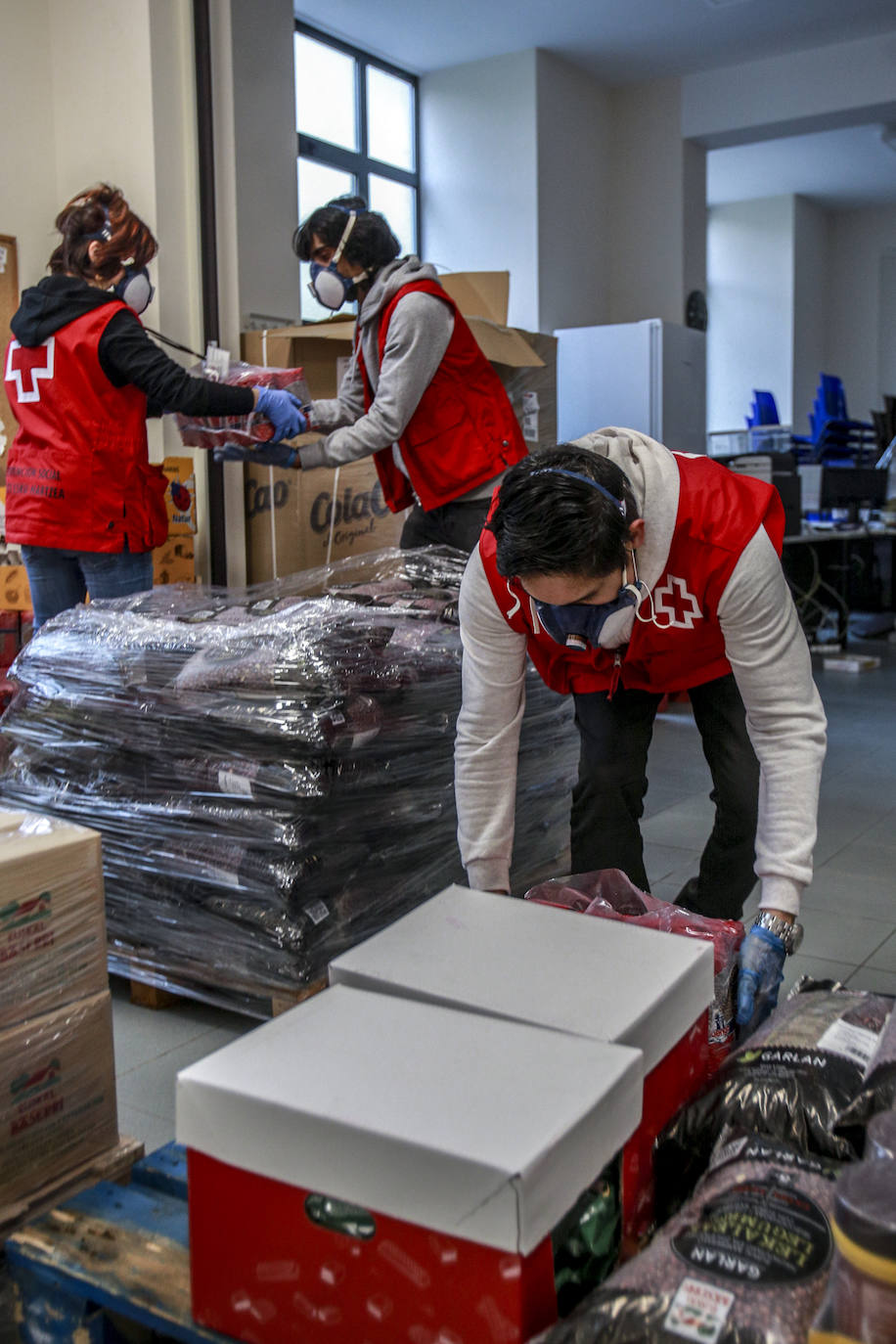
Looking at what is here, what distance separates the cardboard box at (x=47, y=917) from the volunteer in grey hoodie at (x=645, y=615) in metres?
0.47

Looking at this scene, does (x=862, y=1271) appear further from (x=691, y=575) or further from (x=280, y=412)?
(x=280, y=412)

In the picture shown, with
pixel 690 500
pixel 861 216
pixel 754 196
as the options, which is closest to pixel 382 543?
pixel 690 500

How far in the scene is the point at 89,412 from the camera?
99.7 inches

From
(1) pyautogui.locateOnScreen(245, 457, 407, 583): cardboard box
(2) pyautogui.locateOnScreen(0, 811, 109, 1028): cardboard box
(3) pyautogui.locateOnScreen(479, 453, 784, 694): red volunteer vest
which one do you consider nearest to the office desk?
(1) pyautogui.locateOnScreen(245, 457, 407, 583): cardboard box

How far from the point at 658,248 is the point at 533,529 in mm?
6609

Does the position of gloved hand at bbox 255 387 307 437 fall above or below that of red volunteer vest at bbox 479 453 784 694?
above

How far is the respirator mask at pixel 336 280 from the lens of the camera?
2535 millimetres

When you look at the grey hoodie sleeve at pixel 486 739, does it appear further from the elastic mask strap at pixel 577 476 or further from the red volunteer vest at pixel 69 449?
the red volunteer vest at pixel 69 449

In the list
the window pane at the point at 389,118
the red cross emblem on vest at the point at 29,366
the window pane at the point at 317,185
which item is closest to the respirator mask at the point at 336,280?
the red cross emblem on vest at the point at 29,366

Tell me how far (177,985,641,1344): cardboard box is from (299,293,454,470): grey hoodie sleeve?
68.1 inches

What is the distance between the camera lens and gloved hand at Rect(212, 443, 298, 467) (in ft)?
9.04

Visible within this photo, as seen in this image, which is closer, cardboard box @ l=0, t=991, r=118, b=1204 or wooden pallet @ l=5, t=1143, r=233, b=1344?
wooden pallet @ l=5, t=1143, r=233, b=1344

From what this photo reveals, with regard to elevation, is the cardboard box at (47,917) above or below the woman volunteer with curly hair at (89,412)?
below

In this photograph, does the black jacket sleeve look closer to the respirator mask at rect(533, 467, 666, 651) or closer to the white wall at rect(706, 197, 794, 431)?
the respirator mask at rect(533, 467, 666, 651)
